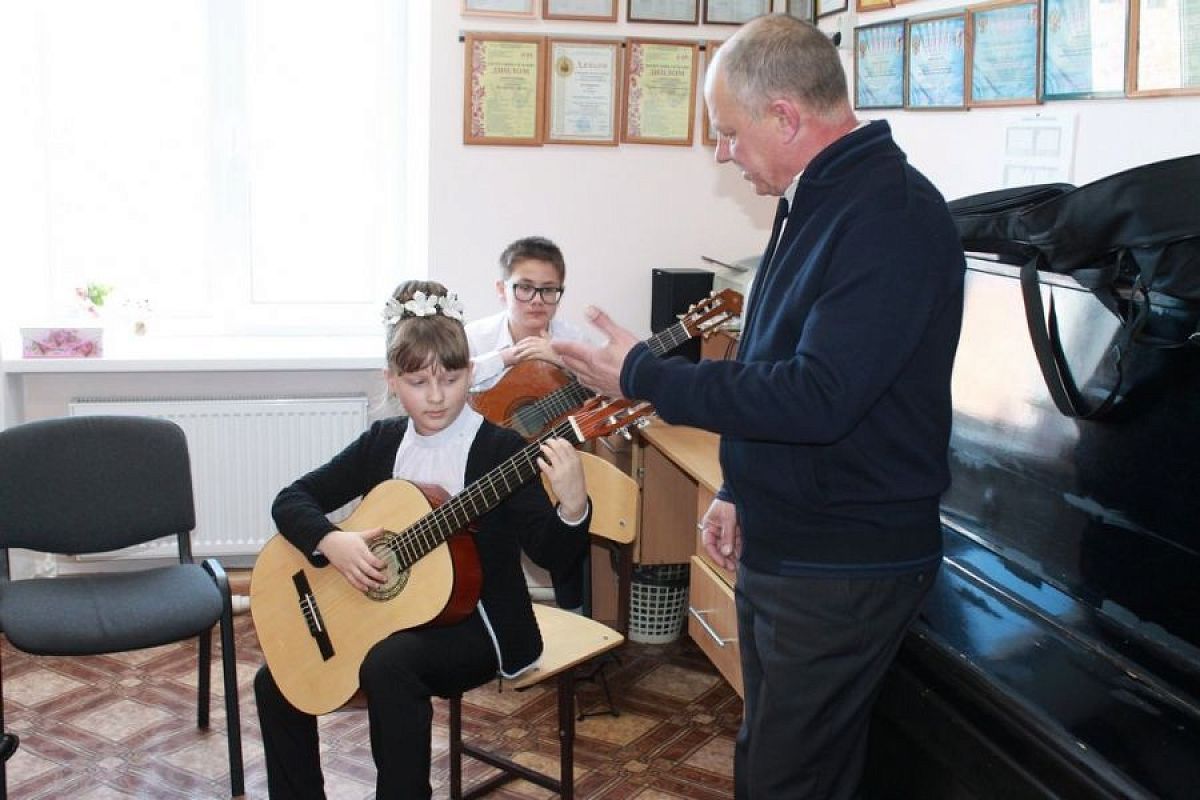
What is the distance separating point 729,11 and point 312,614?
2.32 metres

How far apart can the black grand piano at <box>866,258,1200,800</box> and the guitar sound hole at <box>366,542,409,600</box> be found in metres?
0.89

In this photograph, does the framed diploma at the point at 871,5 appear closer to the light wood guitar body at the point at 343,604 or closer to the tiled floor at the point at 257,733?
the light wood guitar body at the point at 343,604

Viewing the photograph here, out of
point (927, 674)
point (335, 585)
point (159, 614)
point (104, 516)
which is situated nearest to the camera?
point (927, 674)

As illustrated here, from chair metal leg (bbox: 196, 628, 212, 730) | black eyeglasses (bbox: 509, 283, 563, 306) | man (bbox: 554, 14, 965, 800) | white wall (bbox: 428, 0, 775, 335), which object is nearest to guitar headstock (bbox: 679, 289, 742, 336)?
black eyeglasses (bbox: 509, 283, 563, 306)

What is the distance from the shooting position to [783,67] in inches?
63.3

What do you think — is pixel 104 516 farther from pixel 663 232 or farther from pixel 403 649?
pixel 663 232

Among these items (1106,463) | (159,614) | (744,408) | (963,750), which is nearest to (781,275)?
(744,408)

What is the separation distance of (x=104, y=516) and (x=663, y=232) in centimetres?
187

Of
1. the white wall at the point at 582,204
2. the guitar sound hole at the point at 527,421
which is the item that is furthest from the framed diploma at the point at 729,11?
the guitar sound hole at the point at 527,421

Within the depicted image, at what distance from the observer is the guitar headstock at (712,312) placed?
106 inches

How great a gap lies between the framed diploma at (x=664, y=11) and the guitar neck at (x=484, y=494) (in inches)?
75.3

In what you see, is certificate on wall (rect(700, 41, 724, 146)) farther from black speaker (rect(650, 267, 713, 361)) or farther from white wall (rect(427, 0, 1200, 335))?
black speaker (rect(650, 267, 713, 361))

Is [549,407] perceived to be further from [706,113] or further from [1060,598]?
[1060,598]

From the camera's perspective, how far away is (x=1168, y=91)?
6.29 feet
